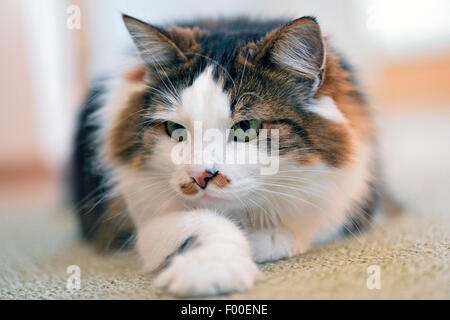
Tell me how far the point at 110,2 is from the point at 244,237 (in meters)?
1.77

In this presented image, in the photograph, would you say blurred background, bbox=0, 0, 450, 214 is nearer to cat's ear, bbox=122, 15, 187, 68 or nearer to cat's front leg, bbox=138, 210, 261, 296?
cat's ear, bbox=122, 15, 187, 68

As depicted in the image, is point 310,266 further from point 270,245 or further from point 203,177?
point 203,177

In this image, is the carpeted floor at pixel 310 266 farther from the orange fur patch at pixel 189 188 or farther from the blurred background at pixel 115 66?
the blurred background at pixel 115 66

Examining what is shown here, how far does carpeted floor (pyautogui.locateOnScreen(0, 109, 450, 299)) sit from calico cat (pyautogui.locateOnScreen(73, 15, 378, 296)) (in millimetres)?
56

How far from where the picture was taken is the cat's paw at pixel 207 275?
771mm

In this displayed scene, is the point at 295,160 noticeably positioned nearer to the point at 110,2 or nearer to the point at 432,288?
the point at 432,288

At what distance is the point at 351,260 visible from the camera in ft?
3.18

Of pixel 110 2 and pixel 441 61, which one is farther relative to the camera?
pixel 441 61

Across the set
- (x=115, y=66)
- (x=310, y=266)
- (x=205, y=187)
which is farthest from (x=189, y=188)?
(x=115, y=66)

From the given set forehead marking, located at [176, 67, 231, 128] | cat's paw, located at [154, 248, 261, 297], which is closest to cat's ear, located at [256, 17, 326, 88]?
forehead marking, located at [176, 67, 231, 128]

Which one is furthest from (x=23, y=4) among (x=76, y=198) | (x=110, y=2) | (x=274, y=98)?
(x=274, y=98)

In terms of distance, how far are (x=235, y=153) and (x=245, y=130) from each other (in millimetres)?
75

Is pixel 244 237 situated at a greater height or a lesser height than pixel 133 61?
lesser

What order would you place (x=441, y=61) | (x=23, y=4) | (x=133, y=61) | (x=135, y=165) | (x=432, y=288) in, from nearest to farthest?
(x=432, y=288) → (x=135, y=165) → (x=133, y=61) → (x=23, y=4) → (x=441, y=61)
